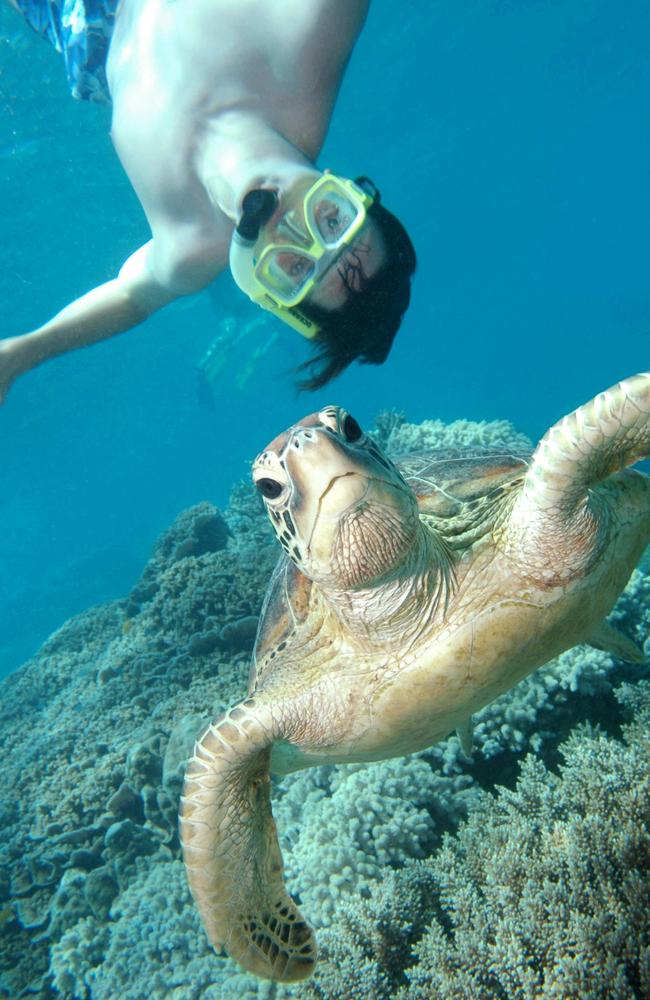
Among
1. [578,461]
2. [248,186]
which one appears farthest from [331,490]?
[248,186]

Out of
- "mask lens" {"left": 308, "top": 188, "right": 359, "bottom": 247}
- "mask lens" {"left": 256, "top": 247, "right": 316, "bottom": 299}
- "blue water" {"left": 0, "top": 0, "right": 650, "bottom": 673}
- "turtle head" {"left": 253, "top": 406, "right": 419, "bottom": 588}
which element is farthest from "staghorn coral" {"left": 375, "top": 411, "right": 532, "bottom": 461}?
"turtle head" {"left": 253, "top": 406, "right": 419, "bottom": 588}

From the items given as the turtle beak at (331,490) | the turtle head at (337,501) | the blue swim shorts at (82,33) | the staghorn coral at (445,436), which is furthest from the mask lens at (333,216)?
the staghorn coral at (445,436)

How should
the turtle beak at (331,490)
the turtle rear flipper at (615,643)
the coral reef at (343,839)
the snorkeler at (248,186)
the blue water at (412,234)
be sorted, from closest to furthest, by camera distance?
1. the turtle beak at (331,490)
2. the coral reef at (343,839)
3. the snorkeler at (248,186)
4. the turtle rear flipper at (615,643)
5. the blue water at (412,234)

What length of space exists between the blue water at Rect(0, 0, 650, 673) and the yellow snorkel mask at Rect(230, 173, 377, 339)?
1.52m

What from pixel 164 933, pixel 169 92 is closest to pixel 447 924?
pixel 164 933

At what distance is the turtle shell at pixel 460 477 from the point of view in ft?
8.32

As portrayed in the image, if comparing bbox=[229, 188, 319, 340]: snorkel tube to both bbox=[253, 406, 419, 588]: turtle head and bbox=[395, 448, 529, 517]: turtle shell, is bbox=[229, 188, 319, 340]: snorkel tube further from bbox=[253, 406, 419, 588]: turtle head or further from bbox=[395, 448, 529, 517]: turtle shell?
bbox=[253, 406, 419, 588]: turtle head

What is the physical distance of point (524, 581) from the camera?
2.19 meters

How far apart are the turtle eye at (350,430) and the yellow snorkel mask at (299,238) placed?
4.73 ft

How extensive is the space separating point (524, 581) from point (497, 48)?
30.8 m

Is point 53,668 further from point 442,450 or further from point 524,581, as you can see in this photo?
point 524,581

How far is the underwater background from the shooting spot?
2.24 metres

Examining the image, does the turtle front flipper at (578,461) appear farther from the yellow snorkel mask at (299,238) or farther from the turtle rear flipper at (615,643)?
the yellow snorkel mask at (299,238)

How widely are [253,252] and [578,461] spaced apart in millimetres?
2025
